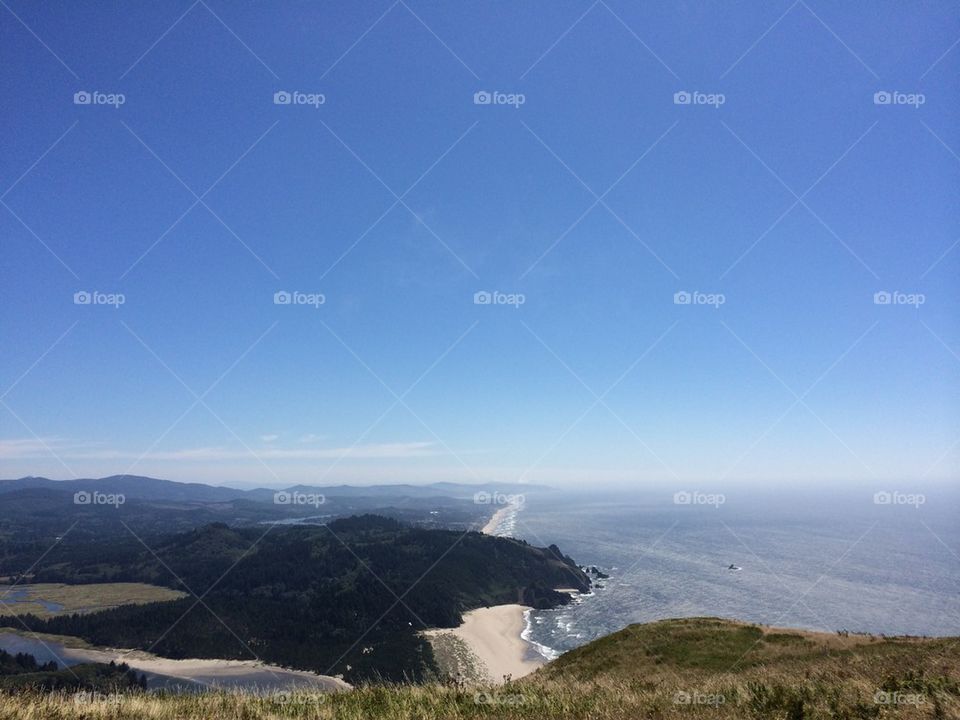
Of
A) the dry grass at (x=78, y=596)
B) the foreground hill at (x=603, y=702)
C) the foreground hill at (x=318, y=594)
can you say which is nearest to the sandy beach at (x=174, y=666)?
the foreground hill at (x=318, y=594)

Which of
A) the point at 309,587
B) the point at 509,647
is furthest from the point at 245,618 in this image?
the point at 509,647

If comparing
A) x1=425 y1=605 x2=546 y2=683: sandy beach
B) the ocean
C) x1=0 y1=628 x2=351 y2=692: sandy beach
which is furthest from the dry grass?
the ocean

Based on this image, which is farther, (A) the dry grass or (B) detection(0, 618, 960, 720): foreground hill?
(A) the dry grass

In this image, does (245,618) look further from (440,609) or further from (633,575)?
(633,575)

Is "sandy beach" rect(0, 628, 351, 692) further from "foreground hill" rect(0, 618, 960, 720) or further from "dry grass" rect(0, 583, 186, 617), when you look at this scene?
"foreground hill" rect(0, 618, 960, 720)

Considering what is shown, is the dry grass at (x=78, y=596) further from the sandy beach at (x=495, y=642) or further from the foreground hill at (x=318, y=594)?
the sandy beach at (x=495, y=642)

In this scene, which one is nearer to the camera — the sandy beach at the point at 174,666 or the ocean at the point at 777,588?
the sandy beach at the point at 174,666

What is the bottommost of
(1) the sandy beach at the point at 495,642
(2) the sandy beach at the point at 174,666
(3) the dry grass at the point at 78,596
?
(3) the dry grass at the point at 78,596

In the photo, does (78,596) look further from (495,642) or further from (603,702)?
(603,702)

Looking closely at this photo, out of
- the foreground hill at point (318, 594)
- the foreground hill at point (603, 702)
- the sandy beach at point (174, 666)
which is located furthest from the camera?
the foreground hill at point (318, 594)

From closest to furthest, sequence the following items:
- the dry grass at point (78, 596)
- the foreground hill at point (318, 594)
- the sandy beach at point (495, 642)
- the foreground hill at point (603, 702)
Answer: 1. the foreground hill at point (603, 702)
2. the sandy beach at point (495, 642)
3. the foreground hill at point (318, 594)
4. the dry grass at point (78, 596)
